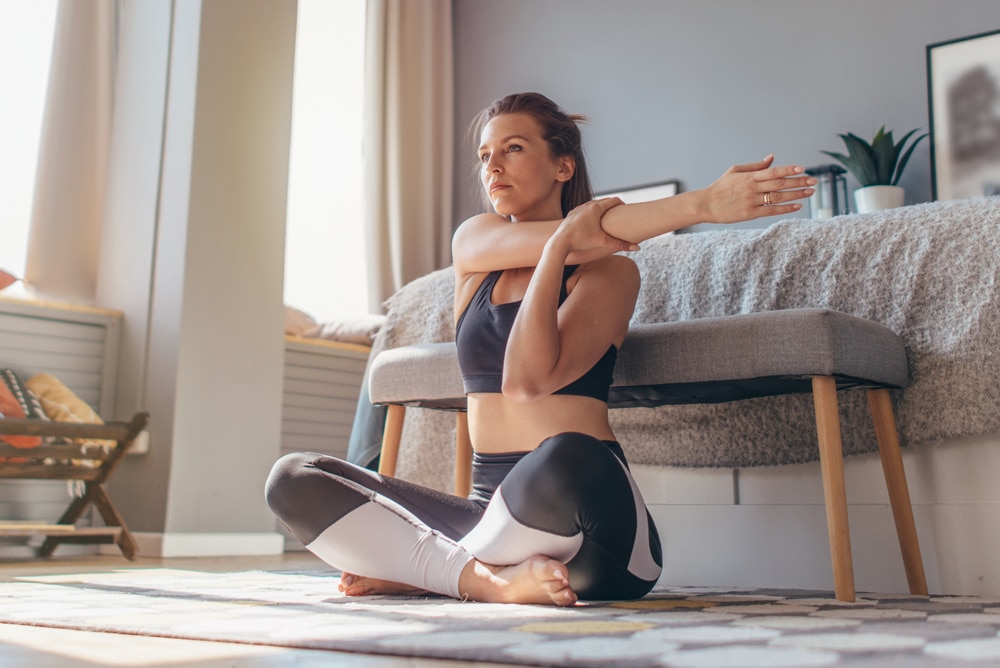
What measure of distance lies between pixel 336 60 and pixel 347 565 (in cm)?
339

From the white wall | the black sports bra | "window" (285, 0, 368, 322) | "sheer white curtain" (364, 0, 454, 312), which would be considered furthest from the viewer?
"sheer white curtain" (364, 0, 454, 312)

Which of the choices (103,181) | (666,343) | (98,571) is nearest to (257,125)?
(103,181)

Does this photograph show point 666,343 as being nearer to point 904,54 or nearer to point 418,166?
point 904,54

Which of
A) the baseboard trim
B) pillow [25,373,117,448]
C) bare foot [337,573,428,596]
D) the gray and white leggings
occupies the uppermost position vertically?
pillow [25,373,117,448]

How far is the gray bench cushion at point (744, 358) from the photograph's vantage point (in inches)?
56.5

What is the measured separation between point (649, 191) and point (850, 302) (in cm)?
255

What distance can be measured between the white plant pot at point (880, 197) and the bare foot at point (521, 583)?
2.65 meters

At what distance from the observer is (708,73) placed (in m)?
4.22

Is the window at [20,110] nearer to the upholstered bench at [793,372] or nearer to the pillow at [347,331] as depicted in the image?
the pillow at [347,331]

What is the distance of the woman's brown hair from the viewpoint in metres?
1.62

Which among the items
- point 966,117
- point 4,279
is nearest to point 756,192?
point 4,279

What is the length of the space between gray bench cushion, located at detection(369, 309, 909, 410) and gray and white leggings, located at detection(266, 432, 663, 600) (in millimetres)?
205

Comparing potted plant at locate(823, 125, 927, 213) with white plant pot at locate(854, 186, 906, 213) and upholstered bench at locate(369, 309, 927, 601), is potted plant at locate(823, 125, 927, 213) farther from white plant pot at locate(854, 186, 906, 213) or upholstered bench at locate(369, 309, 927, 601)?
upholstered bench at locate(369, 309, 927, 601)

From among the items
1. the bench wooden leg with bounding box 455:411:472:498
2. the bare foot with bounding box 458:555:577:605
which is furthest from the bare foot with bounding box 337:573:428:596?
the bench wooden leg with bounding box 455:411:472:498
